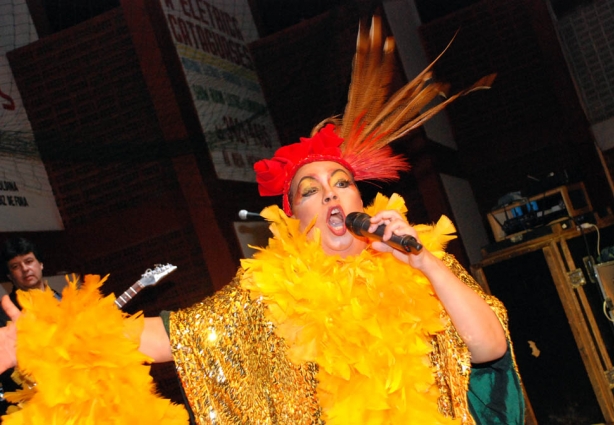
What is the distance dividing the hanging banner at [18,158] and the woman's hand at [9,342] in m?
2.26

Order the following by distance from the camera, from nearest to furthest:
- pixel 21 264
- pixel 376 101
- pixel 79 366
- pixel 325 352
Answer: pixel 79 366 → pixel 325 352 → pixel 376 101 → pixel 21 264

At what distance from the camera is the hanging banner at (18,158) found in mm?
3779

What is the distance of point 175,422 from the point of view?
1.64 m

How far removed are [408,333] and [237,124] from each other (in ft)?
9.96

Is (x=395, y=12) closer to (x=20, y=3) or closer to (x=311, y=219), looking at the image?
(x=20, y=3)

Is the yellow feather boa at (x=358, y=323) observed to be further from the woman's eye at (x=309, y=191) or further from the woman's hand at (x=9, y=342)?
the woman's hand at (x=9, y=342)

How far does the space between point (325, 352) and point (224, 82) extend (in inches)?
131

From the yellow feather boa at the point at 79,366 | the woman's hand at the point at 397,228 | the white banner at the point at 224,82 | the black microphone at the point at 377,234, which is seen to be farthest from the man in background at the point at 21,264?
the woman's hand at the point at 397,228

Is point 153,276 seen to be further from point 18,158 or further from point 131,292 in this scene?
point 18,158

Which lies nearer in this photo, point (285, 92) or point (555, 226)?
point (555, 226)

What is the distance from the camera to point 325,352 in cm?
168

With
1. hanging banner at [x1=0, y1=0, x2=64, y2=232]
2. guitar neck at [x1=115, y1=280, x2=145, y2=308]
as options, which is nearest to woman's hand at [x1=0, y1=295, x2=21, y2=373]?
guitar neck at [x1=115, y1=280, x2=145, y2=308]

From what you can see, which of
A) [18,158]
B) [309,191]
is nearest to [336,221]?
[309,191]

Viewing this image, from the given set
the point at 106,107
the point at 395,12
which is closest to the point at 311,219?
the point at 106,107
